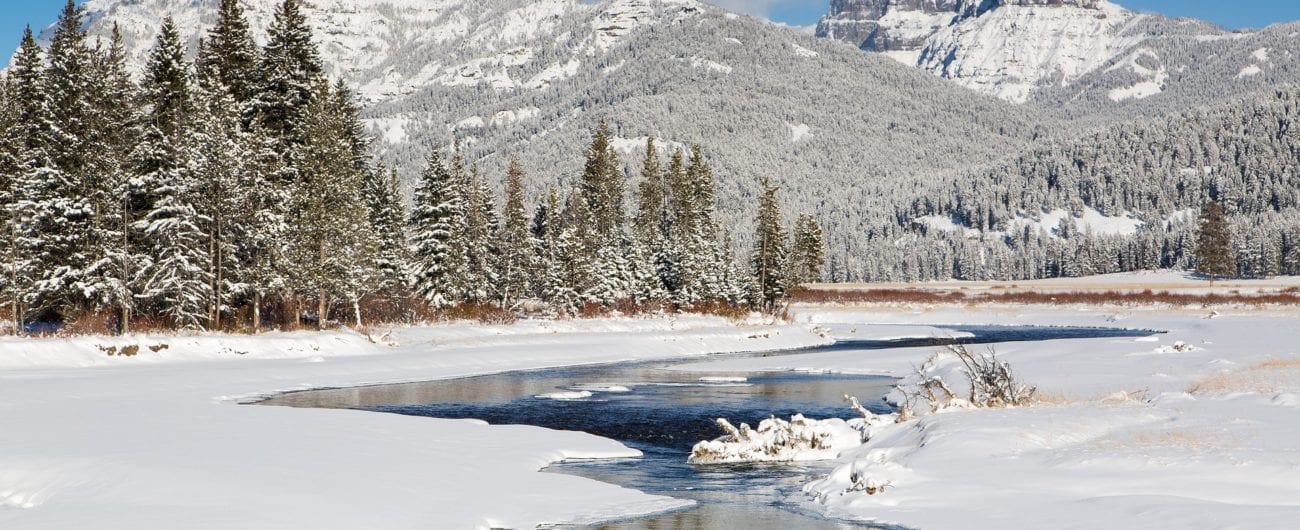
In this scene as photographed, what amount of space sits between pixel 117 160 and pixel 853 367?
3203cm

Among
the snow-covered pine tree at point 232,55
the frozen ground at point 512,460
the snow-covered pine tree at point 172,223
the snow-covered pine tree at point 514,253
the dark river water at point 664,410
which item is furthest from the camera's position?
the snow-covered pine tree at point 514,253

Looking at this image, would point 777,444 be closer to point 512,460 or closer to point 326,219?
point 512,460

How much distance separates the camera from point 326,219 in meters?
48.9

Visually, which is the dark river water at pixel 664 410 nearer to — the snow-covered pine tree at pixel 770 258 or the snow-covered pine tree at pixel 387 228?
the snow-covered pine tree at pixel 387 228

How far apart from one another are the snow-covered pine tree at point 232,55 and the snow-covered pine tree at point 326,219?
6.10m

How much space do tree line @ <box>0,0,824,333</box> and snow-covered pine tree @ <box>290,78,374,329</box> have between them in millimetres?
102

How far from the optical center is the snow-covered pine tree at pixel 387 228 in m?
56.4

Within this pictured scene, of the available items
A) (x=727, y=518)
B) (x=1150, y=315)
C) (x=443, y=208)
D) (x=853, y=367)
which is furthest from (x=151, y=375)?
(x=1150, y=315)

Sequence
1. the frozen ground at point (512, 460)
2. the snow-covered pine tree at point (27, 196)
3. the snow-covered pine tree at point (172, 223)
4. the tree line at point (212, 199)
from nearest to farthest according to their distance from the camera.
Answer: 1. the frozen ground at point (512, 460)
2. the snow-covered pine tree at point (27, 196)
3. the tree line at point (212, 199)
4. the snow-covered pine tree at point (172, 223)

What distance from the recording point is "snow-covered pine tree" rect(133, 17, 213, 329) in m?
41.5

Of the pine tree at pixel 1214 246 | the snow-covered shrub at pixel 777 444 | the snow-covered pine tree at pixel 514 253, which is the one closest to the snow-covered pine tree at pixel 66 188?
the snow-covered shrub at pixel 777 444

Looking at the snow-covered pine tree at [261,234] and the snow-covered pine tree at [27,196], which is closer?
the snow-covered pine tree at [27,196]

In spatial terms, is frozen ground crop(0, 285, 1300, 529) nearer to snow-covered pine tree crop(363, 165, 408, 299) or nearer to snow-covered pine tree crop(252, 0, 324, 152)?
snow-covered pine tree crop(363, 165, 408, 299)

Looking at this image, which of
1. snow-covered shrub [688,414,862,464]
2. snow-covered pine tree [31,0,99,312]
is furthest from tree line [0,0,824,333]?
snow-covered shrub [688,414,862,464]
